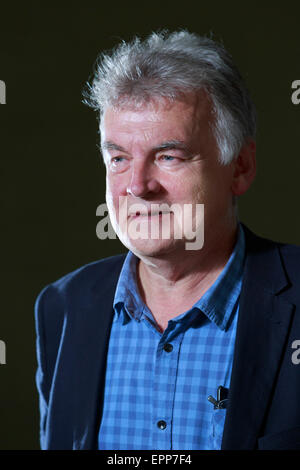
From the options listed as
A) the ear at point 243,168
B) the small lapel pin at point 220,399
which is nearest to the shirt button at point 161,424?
the small lapel pin at point 220,399

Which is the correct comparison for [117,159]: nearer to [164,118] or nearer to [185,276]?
[164,118]

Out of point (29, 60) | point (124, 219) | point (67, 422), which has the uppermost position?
point (29, 60)

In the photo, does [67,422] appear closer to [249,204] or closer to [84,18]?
[249,204]

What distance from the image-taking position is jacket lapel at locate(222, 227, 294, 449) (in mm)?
1808

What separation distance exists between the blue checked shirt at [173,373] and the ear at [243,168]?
0.18 meters

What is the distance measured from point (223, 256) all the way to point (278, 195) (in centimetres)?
111

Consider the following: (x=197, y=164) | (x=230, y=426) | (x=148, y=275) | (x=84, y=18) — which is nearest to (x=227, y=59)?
(x=197, y=164)

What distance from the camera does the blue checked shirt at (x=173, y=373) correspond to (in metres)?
1.91

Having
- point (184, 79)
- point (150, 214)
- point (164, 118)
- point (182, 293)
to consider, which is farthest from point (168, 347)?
point (184, 79)

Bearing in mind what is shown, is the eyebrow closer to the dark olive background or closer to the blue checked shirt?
the blue checked shirt

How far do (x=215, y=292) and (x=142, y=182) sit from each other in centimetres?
40

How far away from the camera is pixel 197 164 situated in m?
1.95

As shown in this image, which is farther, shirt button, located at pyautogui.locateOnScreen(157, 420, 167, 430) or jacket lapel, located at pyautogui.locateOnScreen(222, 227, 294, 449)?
shirt button, located at pyautogui.locateOnScreen(157, 420, 167, 430)

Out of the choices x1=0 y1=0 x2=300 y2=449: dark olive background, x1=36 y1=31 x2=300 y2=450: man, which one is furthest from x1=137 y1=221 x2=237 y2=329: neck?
x1=0 y1=0 x2=300 y2=449: dark olive background
